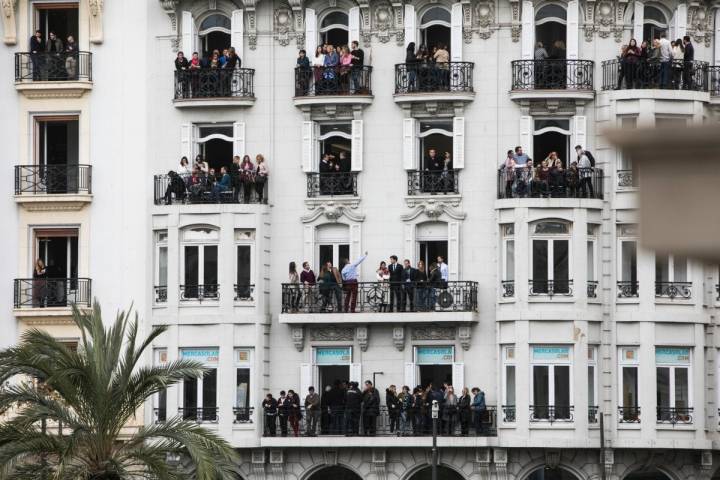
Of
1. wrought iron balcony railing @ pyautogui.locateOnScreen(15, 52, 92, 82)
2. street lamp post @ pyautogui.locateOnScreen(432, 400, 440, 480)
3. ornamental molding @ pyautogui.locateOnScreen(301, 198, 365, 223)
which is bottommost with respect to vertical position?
street lamp post @ pyautogui.locateOnScreen(432, 400, 440, 480)

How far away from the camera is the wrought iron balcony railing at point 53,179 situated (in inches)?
2190

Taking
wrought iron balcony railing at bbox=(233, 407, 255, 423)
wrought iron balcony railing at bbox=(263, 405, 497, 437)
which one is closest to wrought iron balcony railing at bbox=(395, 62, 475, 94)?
wrought iron balcony railing at bbox=(263, 405, 497, 437)

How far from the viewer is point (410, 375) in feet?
177

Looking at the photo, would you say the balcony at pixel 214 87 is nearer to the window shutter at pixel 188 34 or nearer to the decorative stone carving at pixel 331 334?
the window shutter at pixel 188 34

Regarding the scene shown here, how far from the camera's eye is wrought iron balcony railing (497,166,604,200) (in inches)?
2064

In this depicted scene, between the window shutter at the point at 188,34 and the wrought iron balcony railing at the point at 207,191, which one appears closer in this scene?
the wrought iron balcony railing at the point at 207,191

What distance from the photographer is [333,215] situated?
54.5 meters

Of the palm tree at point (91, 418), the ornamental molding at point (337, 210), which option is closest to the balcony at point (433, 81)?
the ornamental molding at point (337, 210)

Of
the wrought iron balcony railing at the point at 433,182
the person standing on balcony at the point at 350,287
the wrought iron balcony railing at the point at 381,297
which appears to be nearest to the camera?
the wrought iron balcony railing at the point at 381,297

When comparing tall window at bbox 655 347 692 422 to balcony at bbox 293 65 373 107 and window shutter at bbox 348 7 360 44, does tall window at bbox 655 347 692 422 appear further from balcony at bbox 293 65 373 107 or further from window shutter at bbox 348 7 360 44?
window shutter at bbox 348 7 360 44

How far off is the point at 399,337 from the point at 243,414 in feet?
17.7

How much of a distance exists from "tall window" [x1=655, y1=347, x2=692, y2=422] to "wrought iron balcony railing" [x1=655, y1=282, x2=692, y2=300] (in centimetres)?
163

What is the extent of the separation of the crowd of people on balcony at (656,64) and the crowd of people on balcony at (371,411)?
1059 centimetres

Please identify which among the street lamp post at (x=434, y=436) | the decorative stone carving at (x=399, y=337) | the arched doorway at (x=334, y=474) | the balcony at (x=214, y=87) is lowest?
the arched doorway at (x=334, y=474)
